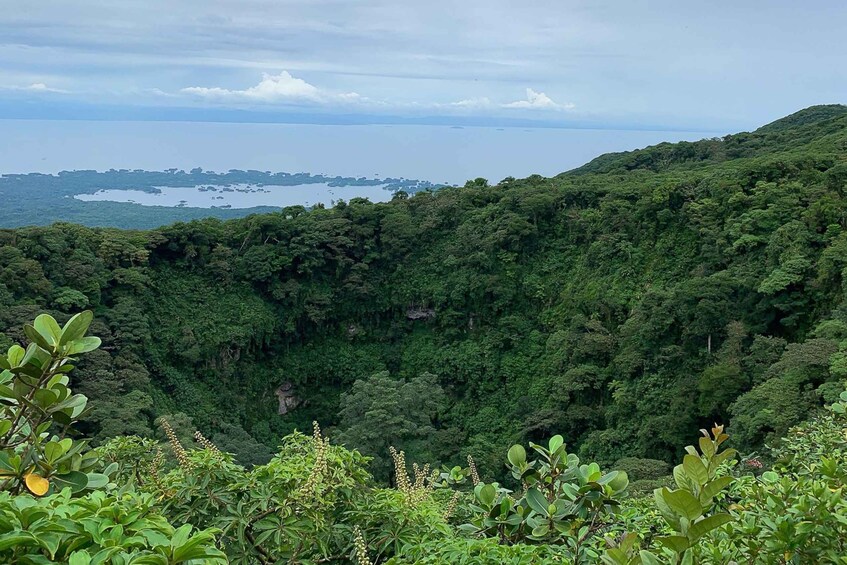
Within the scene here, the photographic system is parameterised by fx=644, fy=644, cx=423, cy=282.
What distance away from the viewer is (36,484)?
5.62 ft

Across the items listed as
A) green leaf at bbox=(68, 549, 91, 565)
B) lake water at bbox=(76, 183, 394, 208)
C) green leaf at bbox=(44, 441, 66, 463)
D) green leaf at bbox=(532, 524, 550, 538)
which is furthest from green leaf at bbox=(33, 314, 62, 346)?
lake water at bbox=(76, 183, 394, 208)

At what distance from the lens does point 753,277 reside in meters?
13.1

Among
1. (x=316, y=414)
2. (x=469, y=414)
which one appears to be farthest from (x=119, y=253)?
(x=469, y=414)

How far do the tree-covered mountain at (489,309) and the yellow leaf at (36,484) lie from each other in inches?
358

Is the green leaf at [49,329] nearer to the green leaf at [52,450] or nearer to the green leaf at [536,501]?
the green leaf at [52,450]

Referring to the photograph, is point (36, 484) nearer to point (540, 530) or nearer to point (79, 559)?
point (79, 559)

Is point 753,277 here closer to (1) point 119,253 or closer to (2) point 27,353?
(2) point 27,353

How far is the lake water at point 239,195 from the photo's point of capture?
64.2 metres

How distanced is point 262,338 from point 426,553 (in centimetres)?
1873

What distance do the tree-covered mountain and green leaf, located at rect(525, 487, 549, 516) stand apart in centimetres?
758

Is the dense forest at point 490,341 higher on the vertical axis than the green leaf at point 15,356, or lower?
lower

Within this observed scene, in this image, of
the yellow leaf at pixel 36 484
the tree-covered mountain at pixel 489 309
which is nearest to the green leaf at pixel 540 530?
the yellow leaf at pixel 36 484

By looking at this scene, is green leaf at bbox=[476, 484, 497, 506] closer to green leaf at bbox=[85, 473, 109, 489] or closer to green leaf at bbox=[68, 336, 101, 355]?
green leaf at bbox=[85, 473, 109, 489]

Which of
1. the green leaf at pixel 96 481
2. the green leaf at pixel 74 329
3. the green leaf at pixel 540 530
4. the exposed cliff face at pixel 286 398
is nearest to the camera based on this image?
the green leaf at pixel 74 329
